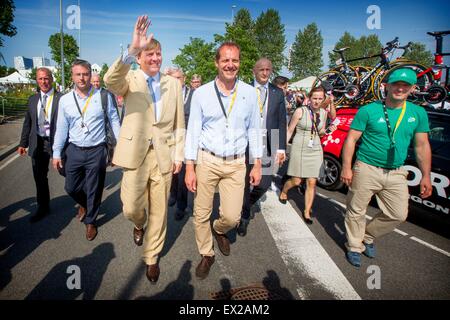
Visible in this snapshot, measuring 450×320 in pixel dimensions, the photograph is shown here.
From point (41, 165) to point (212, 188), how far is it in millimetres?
2740

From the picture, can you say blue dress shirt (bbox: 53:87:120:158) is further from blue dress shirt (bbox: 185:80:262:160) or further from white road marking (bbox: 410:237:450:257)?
white road marking (bbox: 410:237:450:257)

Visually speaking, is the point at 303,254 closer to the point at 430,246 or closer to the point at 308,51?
the point at 430,246

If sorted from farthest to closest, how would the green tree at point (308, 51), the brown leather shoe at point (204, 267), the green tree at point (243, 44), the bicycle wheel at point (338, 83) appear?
the green tree at point (308, 51) < the green tree at point (243, 44) < the bicycle wheel at point (338, 83) < the brown leather shoe at point (204, 267)

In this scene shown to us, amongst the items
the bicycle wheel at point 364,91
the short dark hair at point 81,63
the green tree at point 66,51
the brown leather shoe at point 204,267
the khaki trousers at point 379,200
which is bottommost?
the brown leather shoe at point 204,267

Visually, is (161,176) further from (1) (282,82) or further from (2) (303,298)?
(1) (282,82)

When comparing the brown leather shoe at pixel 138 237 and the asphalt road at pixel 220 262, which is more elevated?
the brown leather shoe at pixel 138 237

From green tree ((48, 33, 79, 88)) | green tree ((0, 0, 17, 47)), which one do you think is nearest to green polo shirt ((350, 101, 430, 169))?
green tree ((0, 0, 17, 47))

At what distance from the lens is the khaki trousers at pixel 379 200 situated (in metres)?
2.93

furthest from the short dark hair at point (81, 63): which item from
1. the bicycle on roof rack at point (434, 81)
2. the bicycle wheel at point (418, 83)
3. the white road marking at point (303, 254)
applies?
the bicycle on roof rack at point (434, 81)

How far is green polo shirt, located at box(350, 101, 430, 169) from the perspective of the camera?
282 cm

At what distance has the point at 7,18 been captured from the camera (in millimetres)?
15031

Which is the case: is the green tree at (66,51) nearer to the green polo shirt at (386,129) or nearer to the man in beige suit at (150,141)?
the man in beige suit at (150,141)

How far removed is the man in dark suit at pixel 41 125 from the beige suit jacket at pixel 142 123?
70.2 inches
